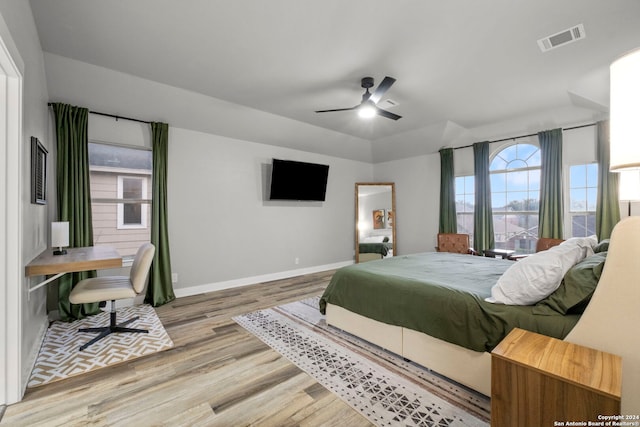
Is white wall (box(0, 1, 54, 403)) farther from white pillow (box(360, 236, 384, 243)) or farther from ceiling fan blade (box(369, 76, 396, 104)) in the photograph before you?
white pillow (box(360, 236, 384, 243))

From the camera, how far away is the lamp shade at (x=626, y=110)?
1.13 m

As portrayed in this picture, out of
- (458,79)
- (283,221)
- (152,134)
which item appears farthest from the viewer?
(283,221)

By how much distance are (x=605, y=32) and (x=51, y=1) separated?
15.1ft

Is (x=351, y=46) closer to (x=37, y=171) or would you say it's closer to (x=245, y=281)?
(x=37, y=171)

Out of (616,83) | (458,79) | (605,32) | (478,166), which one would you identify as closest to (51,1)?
(616,83)

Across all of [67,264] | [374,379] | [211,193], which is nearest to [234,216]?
[211,193]

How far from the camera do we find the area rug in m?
1.79

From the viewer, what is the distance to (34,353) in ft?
7.94

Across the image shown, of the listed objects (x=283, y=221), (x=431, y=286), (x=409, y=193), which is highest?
(x=409, y=193)

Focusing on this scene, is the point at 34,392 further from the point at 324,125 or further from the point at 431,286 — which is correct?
the point at 324,125

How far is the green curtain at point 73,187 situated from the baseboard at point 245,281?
110cm

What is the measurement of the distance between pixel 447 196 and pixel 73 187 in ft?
18.9

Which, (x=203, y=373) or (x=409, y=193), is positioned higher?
(x=409, y=193)

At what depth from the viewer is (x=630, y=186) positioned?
5.82ft
